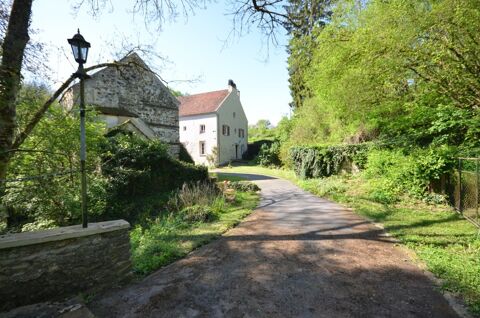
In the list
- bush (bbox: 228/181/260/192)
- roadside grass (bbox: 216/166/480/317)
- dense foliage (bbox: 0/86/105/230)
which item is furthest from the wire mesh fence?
dense foliage (bbox: 0/86/105/230)

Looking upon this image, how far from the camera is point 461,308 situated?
329 cm

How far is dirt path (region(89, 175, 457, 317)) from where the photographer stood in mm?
3418

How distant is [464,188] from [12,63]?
39.8ft

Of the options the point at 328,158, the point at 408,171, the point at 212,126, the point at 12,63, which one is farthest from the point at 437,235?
the point at 212,126

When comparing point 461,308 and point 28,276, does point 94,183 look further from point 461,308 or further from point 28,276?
point 461,308

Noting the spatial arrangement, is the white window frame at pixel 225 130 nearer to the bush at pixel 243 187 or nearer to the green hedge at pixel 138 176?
the bush at pixel 243 187

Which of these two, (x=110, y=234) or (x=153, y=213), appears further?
(x=153, y=213)

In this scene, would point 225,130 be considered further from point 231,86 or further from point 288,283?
point 288,283

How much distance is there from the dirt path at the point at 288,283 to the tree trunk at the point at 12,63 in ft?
10.7

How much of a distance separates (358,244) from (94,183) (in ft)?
27.3

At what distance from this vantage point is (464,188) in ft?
26.3

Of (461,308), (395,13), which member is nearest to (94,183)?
(461,308)

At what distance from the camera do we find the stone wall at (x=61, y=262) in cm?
339

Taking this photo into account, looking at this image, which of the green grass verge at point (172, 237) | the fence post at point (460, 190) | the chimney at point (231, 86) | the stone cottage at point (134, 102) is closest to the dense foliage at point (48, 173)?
the green grass verge at point (172, 237)
